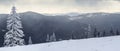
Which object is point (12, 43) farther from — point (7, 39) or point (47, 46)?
point (47, 46)

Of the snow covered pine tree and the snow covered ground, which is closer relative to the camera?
the snow covered ground

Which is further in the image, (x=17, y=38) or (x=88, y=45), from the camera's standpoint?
(x=17, y=38)

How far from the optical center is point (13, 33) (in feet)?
115

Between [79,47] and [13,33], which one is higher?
[13,33]

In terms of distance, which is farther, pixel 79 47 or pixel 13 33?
pixel 13 33

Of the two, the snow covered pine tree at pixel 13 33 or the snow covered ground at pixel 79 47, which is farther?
the snow covered pine tree at pixel 13 33

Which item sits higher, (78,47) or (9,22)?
(9,22)

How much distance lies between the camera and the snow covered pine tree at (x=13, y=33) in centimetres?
3469

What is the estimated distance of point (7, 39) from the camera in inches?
1367

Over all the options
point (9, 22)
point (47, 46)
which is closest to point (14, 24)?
point (9, 22)

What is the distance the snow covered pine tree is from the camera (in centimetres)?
3469

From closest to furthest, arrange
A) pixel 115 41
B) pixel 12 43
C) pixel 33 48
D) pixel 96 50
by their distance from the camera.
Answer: pixel 96 50 → pixel 33 48 → pixel 115 41 → pixel 12 43

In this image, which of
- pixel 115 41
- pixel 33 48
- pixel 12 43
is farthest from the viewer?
pixel 12 43

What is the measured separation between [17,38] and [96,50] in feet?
80.0
